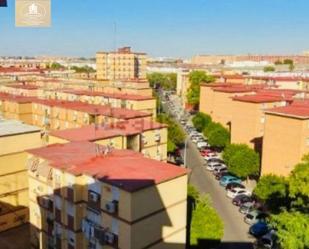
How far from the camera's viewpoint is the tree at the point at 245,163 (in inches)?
1019

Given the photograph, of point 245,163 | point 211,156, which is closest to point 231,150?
point 245,163

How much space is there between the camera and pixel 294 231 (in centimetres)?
1188

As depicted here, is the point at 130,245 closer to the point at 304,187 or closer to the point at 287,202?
the point at 304,187

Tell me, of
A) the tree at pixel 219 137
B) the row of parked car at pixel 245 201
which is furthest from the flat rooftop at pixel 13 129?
the tree at pixel 219 137

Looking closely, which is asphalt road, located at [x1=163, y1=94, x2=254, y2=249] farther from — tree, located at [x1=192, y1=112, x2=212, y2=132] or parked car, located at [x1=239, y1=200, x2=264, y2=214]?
tree, located at [x1=192, y1=112, x2=212, y2=132]

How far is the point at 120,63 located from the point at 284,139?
56.8 m

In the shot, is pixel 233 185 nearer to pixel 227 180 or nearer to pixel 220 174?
pixel 227 180

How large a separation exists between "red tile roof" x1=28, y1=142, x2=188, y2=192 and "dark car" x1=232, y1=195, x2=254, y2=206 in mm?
10088

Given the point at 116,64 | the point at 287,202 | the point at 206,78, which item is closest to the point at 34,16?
the point at 287,202

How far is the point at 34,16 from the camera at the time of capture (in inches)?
300

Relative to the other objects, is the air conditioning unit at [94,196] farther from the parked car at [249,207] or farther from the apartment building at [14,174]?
the parked car at [249,207]

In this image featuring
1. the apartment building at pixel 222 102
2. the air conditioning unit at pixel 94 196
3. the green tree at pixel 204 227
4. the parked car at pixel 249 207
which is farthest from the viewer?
the apartment building at pixel 222 102

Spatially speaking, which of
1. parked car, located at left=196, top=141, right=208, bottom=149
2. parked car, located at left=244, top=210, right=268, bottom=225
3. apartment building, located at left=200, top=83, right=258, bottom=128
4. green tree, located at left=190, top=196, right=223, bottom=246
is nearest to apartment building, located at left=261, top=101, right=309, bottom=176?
parked car, located at left=244, top=210, right=268, bottom=225

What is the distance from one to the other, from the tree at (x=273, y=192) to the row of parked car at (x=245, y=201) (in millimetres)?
816
